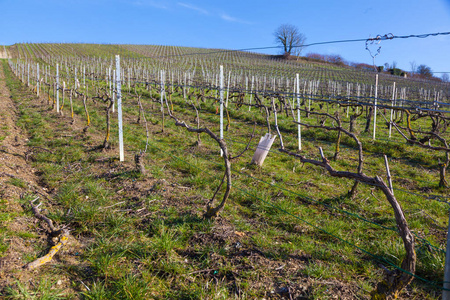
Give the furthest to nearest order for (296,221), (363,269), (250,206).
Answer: (250,206), (296,221), (363,269)

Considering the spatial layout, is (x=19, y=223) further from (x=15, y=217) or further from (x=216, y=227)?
(x=216, y=227)

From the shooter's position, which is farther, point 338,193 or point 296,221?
point 338,193

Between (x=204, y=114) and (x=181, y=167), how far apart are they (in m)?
7.35

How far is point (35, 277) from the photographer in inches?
99.3

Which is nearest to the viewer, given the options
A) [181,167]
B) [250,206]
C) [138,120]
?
[250,206]

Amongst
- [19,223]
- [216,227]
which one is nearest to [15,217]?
[19,223]

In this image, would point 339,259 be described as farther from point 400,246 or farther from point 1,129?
point 1,129

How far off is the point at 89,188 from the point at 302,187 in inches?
137

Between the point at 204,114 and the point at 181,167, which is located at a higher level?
the point at 204,114

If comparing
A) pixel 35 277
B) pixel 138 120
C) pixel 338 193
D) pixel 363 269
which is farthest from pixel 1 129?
pixel 363 269

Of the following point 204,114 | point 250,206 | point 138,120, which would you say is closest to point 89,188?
point 250,206

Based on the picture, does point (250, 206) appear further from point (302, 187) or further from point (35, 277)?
point (35, 277)

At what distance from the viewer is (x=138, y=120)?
10.4 m

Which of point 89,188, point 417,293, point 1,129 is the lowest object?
point 417,293
